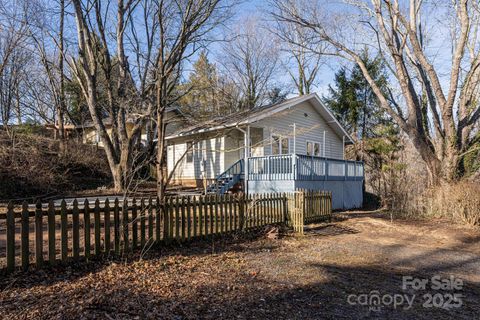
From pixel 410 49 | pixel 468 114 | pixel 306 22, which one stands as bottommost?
pixel 468 114

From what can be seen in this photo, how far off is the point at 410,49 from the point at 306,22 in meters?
5.86

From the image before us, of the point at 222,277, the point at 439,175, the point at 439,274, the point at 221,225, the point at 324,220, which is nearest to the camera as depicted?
the point at 222,277

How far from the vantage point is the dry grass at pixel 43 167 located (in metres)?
16.5

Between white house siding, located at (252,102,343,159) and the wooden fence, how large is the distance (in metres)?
8.78

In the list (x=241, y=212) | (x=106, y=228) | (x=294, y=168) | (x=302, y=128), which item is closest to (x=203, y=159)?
(x=302, y=128)

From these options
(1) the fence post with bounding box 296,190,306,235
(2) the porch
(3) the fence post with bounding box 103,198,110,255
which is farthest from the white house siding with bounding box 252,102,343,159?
(3) the fence post with bounding box 103,198,110,255

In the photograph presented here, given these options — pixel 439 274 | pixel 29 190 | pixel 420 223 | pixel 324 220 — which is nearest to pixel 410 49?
pixel 420 223

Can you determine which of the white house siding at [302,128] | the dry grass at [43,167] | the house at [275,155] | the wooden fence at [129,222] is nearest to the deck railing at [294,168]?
the house at [275,155]

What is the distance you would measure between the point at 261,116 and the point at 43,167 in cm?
1185

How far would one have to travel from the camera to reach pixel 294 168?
15.1 m

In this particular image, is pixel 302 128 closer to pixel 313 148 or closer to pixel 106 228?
pixel 313 148

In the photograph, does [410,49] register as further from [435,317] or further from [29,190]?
[29,190]

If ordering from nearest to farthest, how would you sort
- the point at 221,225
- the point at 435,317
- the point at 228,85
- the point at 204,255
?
the point at 435,317, the point at 204,255, the point at 221,225, the point at 228,85

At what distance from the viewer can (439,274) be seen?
6.16 meters
